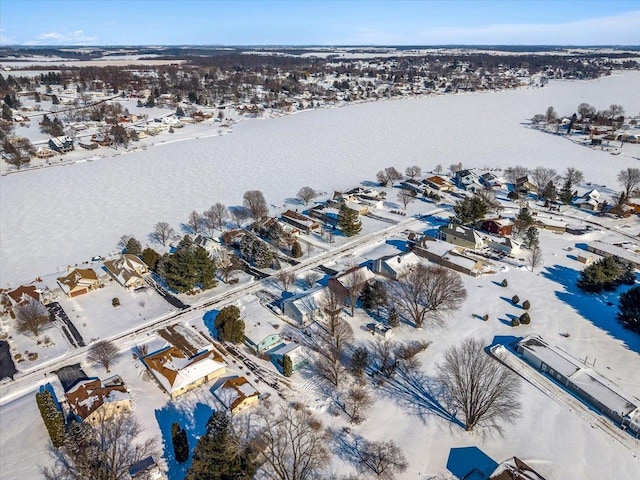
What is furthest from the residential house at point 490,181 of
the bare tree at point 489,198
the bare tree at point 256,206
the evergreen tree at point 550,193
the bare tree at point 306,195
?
the bare tree at point 256,206

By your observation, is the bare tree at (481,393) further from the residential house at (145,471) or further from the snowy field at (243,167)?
the snowy field at (243,167)


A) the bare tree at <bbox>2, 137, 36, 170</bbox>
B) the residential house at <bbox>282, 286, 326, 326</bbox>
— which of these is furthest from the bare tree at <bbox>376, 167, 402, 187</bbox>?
the bare tree at <bbox>2, 137, 36, 170</bbox>

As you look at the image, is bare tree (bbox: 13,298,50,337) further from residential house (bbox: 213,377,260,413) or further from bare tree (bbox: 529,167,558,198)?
bare tree (bbox: 529,167,558,198)

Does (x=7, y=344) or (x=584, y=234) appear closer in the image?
(x=7, y=344)

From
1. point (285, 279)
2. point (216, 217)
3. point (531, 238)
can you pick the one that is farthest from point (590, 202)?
point (216, 217)

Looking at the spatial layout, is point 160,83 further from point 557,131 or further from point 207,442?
point 207,442

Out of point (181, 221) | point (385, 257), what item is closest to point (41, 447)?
point (385, 257)

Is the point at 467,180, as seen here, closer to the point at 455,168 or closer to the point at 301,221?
the point at 455,168
